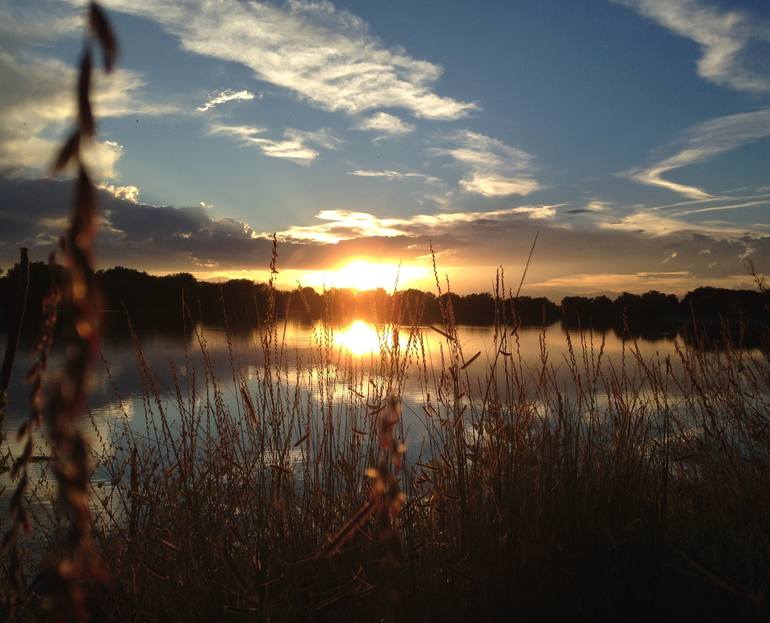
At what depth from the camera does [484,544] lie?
2.90 metres

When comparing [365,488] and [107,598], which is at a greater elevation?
[365,488]

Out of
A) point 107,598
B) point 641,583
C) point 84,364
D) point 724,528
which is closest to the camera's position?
point 84,364

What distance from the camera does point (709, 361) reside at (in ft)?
21.4

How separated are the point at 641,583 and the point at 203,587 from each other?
79.7 inches

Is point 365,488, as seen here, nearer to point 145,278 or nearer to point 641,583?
point 641,583

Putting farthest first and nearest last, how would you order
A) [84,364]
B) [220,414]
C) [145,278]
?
[145,278], [220,414], [84,364]

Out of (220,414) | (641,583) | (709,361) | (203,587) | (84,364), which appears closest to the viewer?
(84,364)

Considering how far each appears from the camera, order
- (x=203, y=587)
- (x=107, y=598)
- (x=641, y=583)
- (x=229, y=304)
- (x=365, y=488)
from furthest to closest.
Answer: (x=229, y=304), (x=365, y=488), (x=107, y=598), (x=641, y=583), (x=203, y=587)

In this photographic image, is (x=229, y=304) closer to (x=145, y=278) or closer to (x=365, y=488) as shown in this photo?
(x=365, y=488)

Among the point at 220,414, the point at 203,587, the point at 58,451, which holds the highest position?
the point at 58,451

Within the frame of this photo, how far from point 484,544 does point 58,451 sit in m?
2.73

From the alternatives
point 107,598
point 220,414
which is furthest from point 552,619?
point 220,414

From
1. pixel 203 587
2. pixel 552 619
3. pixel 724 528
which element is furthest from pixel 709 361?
pixel 203 587

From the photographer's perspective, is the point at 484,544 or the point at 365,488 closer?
the point at 484,544
